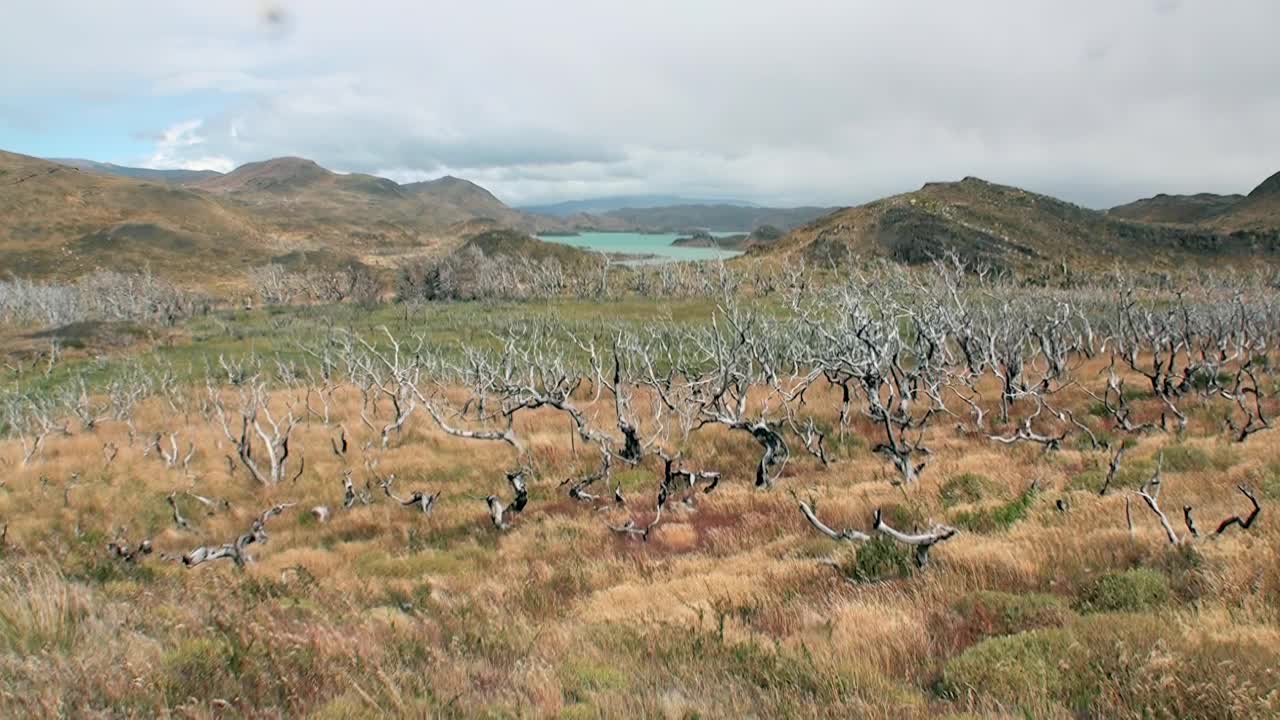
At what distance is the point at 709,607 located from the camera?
22.8 feet

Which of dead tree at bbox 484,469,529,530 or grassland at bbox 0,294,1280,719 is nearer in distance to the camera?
grassland at bbox 0,294,1280,719

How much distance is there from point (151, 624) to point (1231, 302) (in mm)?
44602

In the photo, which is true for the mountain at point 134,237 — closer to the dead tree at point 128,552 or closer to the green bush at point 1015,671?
the dead tree at point 128,552

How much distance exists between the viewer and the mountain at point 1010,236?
113 metres

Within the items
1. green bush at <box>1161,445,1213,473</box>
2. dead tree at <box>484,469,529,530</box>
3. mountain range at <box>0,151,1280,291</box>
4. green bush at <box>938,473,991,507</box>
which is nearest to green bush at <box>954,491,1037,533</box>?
green bush at <box>938,473,991,507</box>

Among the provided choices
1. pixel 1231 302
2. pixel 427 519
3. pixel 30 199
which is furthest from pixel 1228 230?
pixel 30 199

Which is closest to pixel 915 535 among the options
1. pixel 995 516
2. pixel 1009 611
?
pixel 1009 611

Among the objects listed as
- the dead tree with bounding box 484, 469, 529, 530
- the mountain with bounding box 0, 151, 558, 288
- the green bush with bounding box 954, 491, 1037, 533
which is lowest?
the dead tree with bounding box 484, 469, 529, 530

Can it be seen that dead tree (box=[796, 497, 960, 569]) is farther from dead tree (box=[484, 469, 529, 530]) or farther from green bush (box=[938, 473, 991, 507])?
dead tree (box=[484, 469, 529, 530])

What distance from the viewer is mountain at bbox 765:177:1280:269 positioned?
369ft

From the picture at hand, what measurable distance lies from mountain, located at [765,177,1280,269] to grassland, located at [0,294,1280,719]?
10069 centimetres

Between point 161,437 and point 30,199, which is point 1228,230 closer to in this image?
point 161,437

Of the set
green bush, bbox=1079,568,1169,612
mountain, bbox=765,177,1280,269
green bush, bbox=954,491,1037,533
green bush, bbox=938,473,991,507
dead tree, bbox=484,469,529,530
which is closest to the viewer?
green bush, bbox=1079,568,1169,612

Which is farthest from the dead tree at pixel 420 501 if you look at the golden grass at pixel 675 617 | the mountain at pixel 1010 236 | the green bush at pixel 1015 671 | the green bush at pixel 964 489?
the mountain at pixel 1010 236
